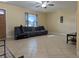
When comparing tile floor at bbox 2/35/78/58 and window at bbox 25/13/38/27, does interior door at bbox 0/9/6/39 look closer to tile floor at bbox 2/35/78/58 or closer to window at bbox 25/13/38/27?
tile floor at bbox 2/35/78/58

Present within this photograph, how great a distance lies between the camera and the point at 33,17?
44.1 ft

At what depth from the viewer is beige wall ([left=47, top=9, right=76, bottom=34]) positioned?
12852 millimetres

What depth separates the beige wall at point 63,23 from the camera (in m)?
12.9

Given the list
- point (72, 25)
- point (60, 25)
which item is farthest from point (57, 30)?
point (72, 25)

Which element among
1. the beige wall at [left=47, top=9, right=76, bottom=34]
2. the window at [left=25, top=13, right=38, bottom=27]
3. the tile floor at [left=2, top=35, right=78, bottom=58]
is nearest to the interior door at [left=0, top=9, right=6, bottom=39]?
the tile floor at [left=2, top=35, right=78, bottom=58]

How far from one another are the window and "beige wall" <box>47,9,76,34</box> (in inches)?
76.2

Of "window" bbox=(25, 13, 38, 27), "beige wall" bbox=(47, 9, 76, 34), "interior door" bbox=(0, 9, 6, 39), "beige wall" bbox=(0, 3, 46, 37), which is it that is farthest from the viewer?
"beige wall" bbox=(47, 9, 76, 34)

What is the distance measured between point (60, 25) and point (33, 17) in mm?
2699

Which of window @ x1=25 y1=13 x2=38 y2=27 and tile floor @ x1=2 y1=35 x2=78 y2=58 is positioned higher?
window @ x1=25 y1=13 x2=38 y2=27

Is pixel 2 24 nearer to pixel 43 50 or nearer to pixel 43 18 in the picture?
pixel 43 50

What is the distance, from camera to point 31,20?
13227mm

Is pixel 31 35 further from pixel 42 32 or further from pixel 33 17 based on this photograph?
pixel 33 17

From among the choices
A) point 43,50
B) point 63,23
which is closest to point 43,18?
point 63,23

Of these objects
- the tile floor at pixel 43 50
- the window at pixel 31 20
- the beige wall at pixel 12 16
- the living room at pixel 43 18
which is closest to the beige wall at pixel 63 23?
the living room at pixel 43 18
